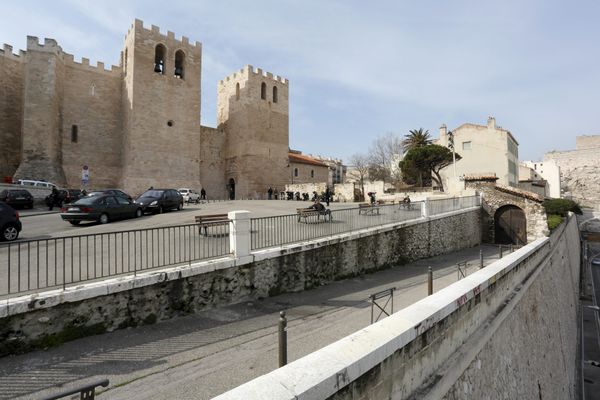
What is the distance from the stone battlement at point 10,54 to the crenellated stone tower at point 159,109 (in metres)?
8.15

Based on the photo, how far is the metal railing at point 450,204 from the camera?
16281mm

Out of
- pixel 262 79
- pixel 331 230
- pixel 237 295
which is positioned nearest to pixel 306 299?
pixel 237 295

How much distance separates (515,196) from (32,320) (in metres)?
24.6

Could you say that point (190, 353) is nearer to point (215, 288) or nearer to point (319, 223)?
point (215, 288)

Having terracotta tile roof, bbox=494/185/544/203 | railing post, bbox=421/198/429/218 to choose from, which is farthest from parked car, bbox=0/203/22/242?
terracotta tile roof, bbox=494/185/544/203

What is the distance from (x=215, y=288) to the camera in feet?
22.8

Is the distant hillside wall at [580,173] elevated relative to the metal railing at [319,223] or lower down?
elevated

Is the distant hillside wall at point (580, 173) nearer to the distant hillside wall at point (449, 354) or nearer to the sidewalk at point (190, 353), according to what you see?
the distant hillside wall at point (449, 354)

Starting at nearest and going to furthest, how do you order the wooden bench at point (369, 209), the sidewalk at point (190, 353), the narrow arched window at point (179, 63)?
the sidewalk at point (190, 353), the wooden bench at point (369, 209), the narrow arched window at point (179, 63)

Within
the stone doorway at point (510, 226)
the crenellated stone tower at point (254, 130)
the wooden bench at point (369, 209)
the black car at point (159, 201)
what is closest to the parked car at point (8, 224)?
the black car at point (159, 201)

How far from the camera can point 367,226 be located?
1216cm

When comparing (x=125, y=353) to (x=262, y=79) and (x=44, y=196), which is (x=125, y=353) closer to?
(x=44, y=196)

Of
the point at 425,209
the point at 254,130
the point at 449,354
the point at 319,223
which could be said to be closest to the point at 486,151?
the point at 254,130

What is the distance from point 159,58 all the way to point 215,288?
33.0 m
